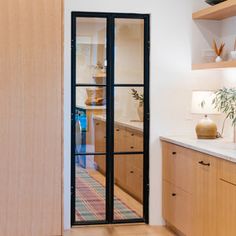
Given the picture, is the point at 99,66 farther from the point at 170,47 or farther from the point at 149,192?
the point at 149,192

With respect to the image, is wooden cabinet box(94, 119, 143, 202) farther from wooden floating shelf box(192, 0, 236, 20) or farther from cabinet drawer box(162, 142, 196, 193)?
wooden floating shelf box(192, 0, 236, 20)

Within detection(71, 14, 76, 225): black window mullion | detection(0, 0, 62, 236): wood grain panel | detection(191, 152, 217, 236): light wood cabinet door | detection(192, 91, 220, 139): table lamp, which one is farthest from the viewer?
detection(71, 14, 76, 225): black window mullion

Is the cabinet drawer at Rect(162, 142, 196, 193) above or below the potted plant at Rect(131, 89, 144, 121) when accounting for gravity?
below

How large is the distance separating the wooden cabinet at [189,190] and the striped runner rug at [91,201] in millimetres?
469

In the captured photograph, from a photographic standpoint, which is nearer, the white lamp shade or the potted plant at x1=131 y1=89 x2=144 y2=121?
the white lamp shade

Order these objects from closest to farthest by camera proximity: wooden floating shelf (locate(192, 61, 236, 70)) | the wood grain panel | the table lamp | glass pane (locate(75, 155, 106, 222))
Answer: the wood grain panel, wooden floating shelf (locate(192, 61, 236, 70)), the table lamp, glass pane (locate(75, 155, 106, 222))

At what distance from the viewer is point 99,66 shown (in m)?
4.91

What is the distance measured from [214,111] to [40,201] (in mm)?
1989

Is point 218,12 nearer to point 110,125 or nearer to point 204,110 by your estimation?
point 204,110

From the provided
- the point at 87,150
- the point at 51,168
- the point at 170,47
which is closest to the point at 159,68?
the point at 170,47

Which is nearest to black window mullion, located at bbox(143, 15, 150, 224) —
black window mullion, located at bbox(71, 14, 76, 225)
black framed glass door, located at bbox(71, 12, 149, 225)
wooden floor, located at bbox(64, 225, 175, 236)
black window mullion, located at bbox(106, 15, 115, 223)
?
black framed glass door, located at bbox(71, 12, 149, 225)

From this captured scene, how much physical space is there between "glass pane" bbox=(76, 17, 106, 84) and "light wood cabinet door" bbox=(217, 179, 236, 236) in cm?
181

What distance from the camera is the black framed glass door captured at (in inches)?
191

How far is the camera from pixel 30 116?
3.34 metres
